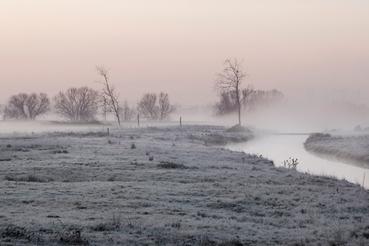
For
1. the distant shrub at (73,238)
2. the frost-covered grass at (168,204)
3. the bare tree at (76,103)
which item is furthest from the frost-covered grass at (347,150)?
the bare tree at (76,103)

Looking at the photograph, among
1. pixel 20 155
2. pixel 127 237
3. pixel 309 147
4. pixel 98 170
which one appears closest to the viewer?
pixel 127 237

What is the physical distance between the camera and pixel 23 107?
15100 cm

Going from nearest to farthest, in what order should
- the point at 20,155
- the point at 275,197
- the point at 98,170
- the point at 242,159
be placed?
1. the point at 275,197
2. the point at 98,170
3. the point at 20,155
4. the point at 242,159

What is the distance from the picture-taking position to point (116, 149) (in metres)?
38.1

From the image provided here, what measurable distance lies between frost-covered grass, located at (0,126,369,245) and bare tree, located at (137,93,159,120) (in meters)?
141

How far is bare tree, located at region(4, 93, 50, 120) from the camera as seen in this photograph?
493ft

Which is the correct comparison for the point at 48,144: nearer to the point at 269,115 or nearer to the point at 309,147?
the point at 309,147

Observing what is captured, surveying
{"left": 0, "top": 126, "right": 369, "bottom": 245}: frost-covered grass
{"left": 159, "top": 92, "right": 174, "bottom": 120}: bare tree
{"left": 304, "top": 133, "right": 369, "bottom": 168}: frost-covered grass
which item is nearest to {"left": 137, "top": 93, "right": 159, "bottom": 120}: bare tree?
{"left": 159, "top": 92, "right": 174, "bottom": 120}: bare tree

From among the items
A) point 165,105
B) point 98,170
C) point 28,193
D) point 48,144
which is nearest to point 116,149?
point 48,144

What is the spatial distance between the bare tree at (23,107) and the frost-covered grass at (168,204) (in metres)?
122

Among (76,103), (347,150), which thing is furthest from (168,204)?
(76,103)

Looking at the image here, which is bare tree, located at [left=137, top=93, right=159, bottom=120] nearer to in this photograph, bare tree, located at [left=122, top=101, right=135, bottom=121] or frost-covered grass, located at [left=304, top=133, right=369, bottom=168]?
bare tree, located at [left=122, top=101, right=135, bottom=121]

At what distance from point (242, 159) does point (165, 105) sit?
458ft

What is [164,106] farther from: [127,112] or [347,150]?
[347,150]
